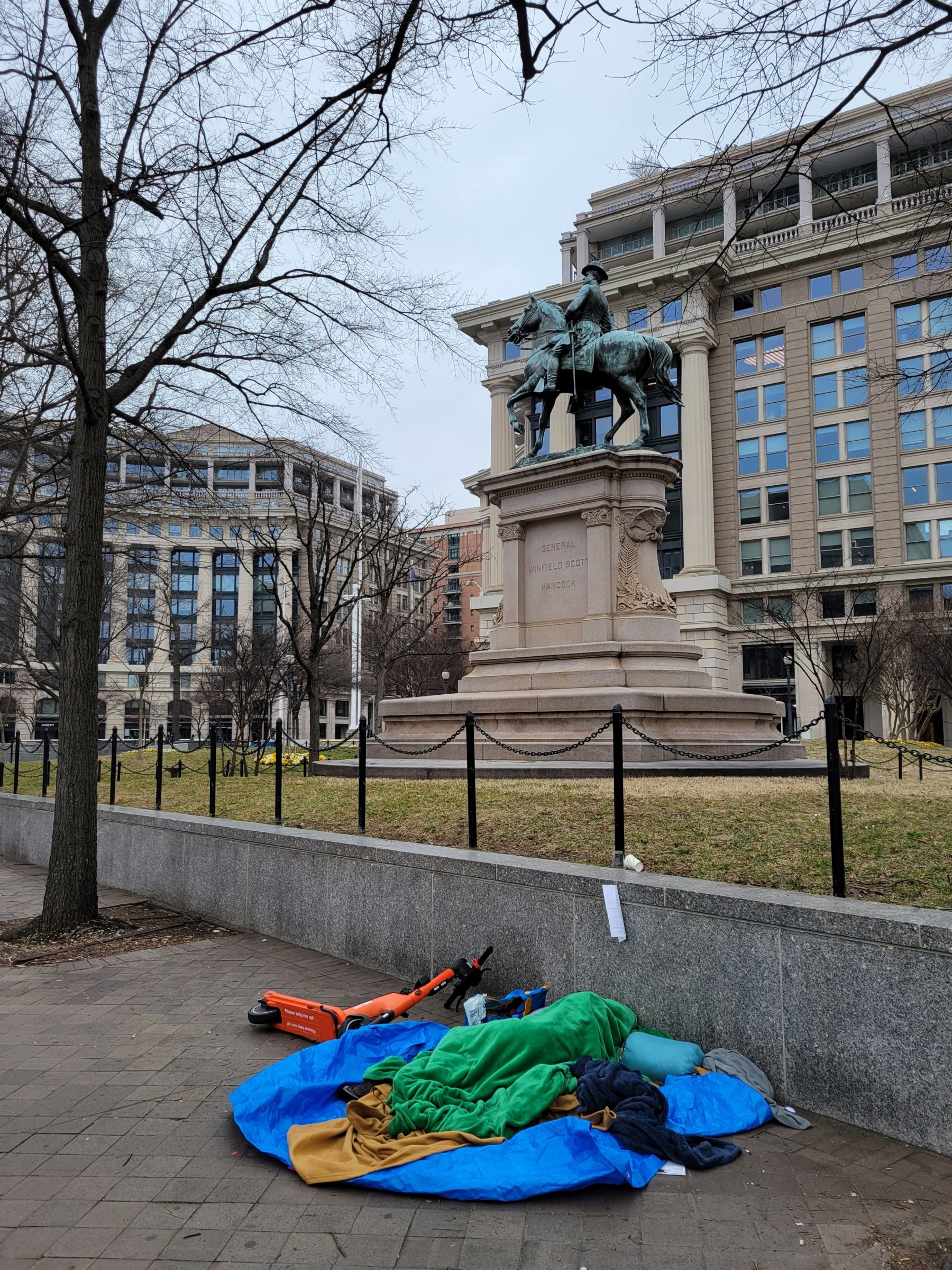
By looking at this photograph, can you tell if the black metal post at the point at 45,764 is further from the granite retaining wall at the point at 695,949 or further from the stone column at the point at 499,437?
the stone column at the point at 499,437

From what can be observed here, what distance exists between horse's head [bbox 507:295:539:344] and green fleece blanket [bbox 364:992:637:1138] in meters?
14.4

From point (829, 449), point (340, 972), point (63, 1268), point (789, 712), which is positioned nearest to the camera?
point (63, 1268)

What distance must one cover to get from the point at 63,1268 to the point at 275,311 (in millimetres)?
10136

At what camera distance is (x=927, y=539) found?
5056cm

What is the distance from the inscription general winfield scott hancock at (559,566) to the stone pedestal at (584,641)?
0.07 ft

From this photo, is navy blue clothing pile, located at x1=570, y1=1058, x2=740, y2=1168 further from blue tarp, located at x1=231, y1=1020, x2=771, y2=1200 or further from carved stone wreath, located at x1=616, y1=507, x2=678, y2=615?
carved stone wreath, located at x1=616, y1=507, x2=678, y2=615

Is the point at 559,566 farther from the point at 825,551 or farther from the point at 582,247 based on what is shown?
the point at 582,247

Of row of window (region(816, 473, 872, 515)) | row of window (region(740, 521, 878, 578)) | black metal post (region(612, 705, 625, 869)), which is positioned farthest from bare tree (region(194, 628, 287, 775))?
row of window (region(816, 473, 872, 515))

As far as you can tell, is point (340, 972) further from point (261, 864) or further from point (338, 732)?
point (338, 732)

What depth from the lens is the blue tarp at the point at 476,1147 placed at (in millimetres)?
3732

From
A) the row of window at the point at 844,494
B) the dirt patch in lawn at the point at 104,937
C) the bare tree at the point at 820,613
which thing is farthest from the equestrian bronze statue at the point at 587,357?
the row of window at the point at 844,494

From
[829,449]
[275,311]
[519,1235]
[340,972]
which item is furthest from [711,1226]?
[829,449]

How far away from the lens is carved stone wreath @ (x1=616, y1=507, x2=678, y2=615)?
15258 millimetres

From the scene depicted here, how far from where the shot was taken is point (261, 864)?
870 cm
